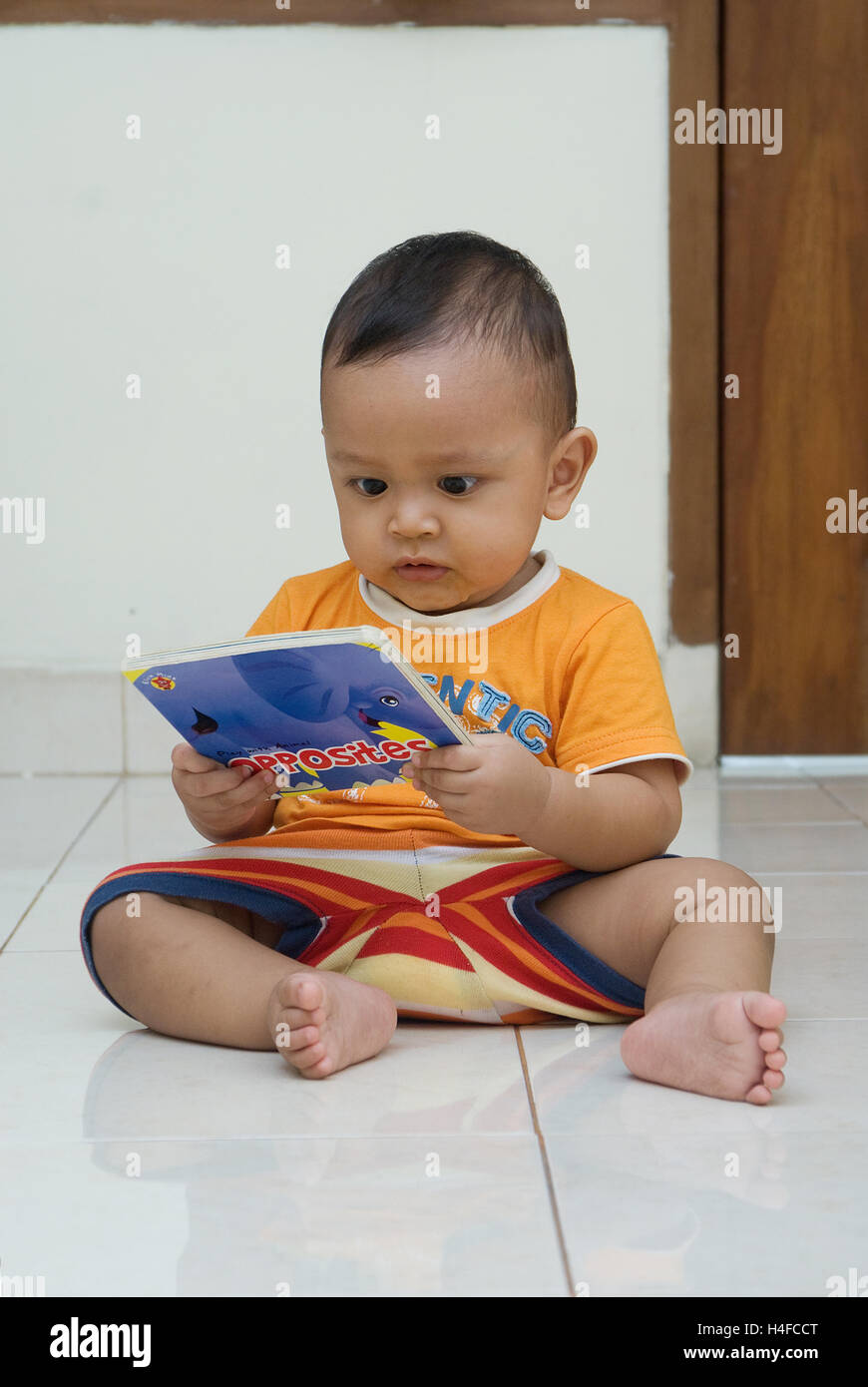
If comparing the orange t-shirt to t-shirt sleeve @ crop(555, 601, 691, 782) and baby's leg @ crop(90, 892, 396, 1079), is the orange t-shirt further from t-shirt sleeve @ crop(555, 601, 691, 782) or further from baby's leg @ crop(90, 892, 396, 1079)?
baby's leg @ crop(90, 892, 396, 1079)

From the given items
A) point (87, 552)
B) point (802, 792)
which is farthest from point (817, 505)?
point (87, 552)

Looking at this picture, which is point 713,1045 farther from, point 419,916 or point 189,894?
point 189,894

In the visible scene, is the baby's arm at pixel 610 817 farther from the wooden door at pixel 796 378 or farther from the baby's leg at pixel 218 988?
the wooden door at pixel 796 378

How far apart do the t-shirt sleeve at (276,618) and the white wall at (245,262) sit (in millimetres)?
1075

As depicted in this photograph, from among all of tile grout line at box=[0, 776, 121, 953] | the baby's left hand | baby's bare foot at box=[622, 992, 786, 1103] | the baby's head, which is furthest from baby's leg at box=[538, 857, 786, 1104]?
tile grout line at box=[0, 776, 121, 953]

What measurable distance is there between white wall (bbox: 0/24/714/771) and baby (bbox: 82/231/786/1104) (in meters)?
1.17

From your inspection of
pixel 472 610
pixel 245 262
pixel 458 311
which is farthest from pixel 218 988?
pixel 245 262

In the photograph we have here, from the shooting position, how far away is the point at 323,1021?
92 cm

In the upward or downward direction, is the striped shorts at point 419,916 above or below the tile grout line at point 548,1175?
above

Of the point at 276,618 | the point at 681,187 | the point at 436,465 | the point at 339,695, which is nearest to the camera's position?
the point at 339,695

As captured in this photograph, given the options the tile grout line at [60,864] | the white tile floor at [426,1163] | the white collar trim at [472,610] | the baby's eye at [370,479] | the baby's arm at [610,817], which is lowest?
the tile grout line at [60,864]

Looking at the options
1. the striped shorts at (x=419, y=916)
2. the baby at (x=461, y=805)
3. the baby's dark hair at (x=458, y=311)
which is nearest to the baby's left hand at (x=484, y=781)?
the baby at (x=461, y=805)

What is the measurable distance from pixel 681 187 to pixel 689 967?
1.56 metres

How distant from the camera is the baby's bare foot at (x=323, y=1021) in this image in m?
0.92
